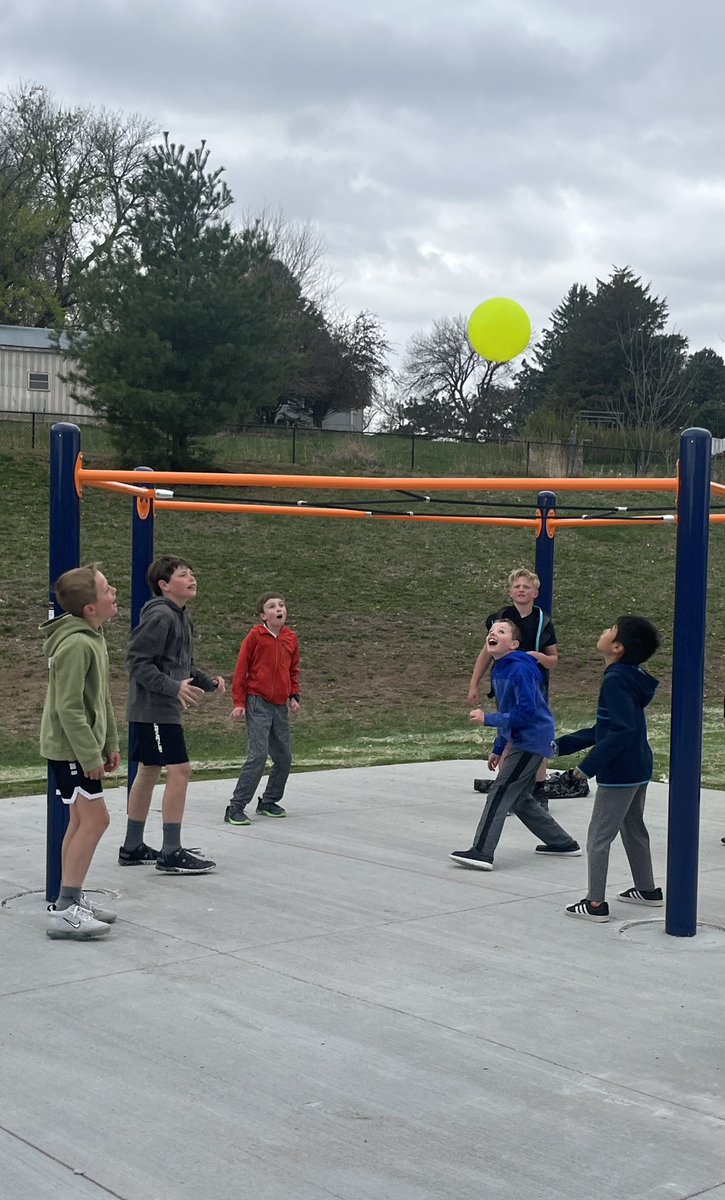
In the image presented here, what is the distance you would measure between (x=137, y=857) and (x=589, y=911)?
8.43 feet

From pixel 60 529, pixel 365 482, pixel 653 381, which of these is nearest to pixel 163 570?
pixel 60 529

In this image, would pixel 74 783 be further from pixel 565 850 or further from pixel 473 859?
pixel 565 850

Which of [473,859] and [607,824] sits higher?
[607,824]

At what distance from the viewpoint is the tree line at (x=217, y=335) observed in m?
27.3

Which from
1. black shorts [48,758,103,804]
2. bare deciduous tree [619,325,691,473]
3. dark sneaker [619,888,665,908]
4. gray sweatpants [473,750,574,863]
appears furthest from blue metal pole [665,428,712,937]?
bare deciduous tree [619,325,691,473]

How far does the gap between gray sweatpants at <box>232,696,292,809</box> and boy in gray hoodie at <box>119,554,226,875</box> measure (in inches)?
53.9

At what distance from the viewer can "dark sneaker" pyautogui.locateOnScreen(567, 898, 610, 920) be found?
21.0 feet

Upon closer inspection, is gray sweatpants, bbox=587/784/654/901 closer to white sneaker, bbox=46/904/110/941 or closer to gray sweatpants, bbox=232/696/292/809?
white sneaker, bbox=46/904/110/941

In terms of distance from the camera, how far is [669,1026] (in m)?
4.87

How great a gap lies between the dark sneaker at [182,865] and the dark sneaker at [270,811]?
1.73 m

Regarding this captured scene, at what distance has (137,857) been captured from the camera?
744cm

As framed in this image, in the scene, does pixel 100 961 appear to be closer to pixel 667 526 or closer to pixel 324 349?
pixel 667 526

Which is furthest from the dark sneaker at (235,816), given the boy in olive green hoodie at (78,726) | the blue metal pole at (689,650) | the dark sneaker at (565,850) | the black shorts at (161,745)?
the blue metal pole at (689,650)

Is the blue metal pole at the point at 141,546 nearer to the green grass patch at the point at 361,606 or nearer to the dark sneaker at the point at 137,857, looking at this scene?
the dark sneaker at the point at 137,857
